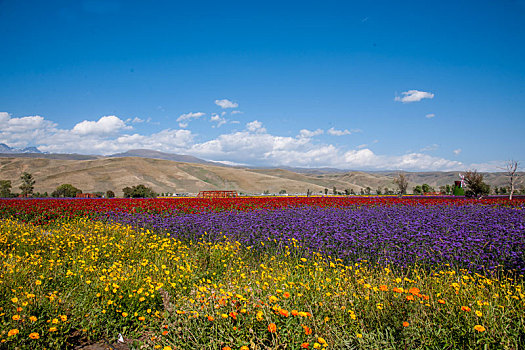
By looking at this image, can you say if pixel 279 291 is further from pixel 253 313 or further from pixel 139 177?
pixel 139 177

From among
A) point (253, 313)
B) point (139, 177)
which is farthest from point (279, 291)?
point (139, 177)

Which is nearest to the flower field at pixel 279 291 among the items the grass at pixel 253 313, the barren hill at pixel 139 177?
the grass at pixel 253 313

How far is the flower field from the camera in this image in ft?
10.6

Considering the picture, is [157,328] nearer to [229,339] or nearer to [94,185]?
[229,339]

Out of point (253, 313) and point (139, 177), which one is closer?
point (253, 313)

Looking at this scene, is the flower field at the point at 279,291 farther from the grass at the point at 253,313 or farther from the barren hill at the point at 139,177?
the barren hill at the point at 139,177

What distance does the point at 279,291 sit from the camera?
3416mm

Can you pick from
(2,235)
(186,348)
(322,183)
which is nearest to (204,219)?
(2,235)

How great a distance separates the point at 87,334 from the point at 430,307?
4.33 metres

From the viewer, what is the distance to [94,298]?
4.64m

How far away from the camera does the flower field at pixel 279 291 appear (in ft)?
10.6

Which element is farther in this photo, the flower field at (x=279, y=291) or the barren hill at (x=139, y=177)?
the barren hill at (x=139, y=177)

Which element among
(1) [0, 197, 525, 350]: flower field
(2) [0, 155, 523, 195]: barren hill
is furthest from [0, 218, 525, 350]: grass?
(2) [0, 155, 523, 195]: barren hill

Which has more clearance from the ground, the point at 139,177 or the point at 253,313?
the point at 139,177
